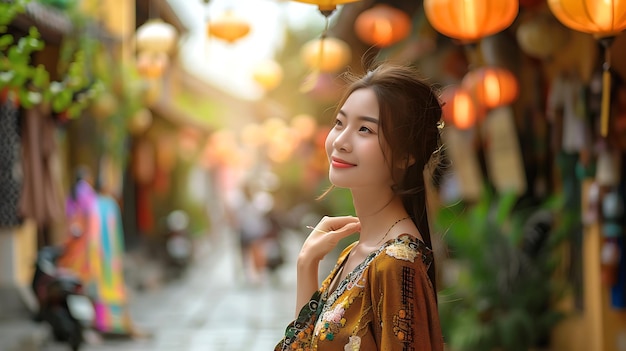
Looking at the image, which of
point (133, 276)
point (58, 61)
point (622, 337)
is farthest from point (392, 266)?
point (133, 276)

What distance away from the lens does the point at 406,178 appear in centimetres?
284

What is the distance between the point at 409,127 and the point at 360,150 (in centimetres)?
17

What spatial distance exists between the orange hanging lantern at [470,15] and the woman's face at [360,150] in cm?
252

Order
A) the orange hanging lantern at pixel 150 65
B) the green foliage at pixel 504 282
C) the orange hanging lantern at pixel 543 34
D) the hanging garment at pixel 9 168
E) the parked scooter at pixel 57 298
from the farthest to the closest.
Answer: the orange hanging lantern at pixel 150 65
the hanging garment at pixel 9 168
the parked scooter at pixel 57 298
the green foliage at pixel 504 282
the orange hanging lantern at pixel 543 34

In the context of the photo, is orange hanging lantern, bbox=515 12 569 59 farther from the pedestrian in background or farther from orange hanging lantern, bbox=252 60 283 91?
the pedestrian in background

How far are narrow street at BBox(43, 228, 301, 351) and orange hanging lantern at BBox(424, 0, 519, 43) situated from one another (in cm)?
518

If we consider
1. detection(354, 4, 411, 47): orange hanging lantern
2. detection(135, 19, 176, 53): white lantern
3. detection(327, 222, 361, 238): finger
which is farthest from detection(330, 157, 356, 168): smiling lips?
detection(354, 4, 411, 47): orange hanging lantern

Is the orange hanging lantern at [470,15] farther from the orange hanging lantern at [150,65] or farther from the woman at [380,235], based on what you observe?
the orange hanging lantern at [150,65]

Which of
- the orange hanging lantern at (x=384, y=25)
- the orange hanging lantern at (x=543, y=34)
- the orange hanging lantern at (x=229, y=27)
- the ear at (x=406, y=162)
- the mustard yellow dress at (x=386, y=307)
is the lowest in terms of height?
the mustard yellow dress at (x=386, y=307)

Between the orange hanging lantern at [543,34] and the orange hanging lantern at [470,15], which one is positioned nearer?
the orange hanging lantern at [470,15]

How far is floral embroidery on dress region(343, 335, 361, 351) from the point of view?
264 cm

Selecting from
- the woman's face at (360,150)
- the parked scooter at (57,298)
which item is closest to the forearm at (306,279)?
the woman's face at (360,150)

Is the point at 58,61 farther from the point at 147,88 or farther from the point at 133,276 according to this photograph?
the point at 133,276

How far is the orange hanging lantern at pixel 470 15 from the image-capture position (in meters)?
5.17
